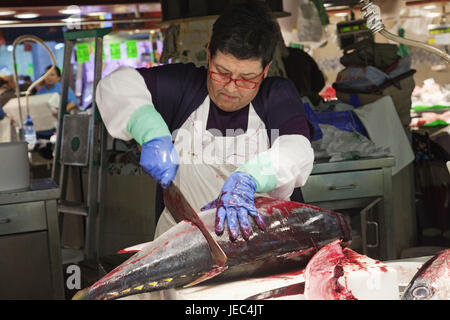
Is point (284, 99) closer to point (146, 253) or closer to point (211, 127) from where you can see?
point (211, 127)

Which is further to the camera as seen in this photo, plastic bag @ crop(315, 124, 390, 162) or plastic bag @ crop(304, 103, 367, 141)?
→ plastic bag @ crop(304, 103, 367, 141)

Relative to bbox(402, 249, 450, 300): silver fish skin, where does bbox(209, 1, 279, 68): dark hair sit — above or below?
above

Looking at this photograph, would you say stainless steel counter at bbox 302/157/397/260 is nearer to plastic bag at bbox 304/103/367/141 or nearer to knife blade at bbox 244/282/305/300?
plastic bag at bbox 304/103/367/141

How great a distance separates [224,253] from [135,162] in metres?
2.26

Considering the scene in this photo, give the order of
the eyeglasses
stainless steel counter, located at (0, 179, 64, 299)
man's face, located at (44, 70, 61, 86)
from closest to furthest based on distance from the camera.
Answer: the eyeglasses
stainless steel counter, located at (0, 179, 64, 299)
man's face, located at (44, 70, 61, 86)

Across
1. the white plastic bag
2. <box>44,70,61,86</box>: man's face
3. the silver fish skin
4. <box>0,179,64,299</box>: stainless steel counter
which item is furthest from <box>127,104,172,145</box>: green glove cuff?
<box>44,70,61,86</box>: man's face

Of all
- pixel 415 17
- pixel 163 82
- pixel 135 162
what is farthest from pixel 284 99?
pixel 415 17

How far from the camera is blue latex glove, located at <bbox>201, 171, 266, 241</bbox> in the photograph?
61.9 inches

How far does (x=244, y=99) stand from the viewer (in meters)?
1.76

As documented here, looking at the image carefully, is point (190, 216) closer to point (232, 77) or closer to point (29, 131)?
point (232, 77)

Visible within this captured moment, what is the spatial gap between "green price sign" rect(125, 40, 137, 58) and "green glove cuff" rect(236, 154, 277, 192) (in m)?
4.98

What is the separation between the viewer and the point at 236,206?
1574mm

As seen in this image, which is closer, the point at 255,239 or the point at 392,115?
the point at 255,239

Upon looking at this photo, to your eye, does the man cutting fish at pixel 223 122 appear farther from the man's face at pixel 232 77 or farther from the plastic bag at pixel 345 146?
the plastic bag at pixel 345 146
